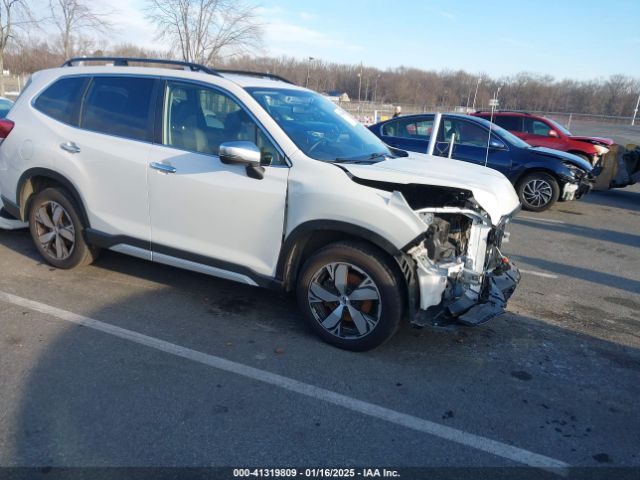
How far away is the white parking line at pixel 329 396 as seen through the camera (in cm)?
276

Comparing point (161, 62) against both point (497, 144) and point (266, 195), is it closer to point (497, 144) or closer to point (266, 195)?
point (266, 195)

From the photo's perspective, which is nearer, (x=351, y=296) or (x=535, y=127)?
(x=351, y=296)

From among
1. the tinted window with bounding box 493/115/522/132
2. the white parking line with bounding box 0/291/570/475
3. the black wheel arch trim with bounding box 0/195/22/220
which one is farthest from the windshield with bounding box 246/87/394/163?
the tinted window with bounding box 493/115/522/132

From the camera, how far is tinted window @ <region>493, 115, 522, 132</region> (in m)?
13.1

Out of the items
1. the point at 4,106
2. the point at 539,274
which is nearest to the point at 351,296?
the point at 539,274

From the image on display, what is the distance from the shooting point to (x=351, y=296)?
3.68m

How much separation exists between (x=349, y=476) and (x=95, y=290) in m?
3.14

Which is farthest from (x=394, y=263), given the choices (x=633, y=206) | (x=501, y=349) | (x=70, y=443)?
(x=633, y=206)

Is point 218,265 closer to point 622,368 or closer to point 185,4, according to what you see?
point 622,368

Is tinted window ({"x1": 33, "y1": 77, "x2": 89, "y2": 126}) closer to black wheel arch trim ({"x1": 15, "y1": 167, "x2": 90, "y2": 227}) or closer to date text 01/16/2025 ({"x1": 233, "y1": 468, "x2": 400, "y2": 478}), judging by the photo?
black wheel arch trim ({"x1": 15, "y1": 167, "x2": 90, "y2": 227})

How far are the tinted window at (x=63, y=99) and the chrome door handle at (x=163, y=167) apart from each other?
111cm

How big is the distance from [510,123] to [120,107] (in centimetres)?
1109

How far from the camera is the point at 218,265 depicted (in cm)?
409

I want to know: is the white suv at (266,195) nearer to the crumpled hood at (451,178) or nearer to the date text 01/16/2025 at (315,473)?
the crumpled hood at (451,178)
